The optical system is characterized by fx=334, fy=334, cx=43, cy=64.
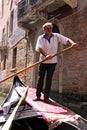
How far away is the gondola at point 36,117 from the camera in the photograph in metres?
5.30

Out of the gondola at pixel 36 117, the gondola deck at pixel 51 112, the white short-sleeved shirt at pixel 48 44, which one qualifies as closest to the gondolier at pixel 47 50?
the white short-sleeved shirt at pixel 48 44

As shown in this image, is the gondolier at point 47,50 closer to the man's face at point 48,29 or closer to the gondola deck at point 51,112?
the man's face at point 48,29

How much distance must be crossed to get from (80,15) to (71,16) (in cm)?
65

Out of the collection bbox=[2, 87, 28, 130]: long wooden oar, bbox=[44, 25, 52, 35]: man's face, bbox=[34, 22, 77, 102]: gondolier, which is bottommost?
bbox=[2, 87, 28, 130]: long wooden oar

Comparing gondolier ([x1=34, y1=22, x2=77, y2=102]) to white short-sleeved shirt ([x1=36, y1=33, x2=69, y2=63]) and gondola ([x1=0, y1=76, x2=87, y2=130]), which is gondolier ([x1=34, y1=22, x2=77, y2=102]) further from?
gondola ([x1=0, y1=76, x2=87, y2=130])

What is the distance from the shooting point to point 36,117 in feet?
19.0

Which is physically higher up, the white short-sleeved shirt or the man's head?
the man's head

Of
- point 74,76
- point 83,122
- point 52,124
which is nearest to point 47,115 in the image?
point 52,124

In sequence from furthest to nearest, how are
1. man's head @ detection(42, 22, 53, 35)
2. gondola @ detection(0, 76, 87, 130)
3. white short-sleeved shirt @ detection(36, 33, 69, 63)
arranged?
white short-sleeved shirt @ detection(36, 33, 69, 63), man's head @ detection(42, 22, 53, 35), gondola @ detection(0, 76, 87, 130)

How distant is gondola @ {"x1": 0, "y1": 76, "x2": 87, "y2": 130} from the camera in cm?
530

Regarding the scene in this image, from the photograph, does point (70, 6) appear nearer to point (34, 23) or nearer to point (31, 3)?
point (31, 3)

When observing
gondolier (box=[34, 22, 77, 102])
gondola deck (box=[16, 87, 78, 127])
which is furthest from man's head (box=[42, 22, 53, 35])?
gondola deck (box=[16, 87, 78, 127])

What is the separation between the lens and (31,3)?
1516 cm

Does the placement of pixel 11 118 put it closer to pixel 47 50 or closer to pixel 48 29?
pixel 47 50
